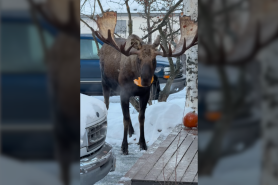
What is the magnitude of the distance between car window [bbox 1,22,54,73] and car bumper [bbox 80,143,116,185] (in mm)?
2118

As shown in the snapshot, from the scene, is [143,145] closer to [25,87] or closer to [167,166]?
[167,166]

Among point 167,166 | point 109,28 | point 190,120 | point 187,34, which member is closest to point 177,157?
point 167,166

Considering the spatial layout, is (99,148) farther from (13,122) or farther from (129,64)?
(13,122)

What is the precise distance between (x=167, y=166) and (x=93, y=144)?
82 cm

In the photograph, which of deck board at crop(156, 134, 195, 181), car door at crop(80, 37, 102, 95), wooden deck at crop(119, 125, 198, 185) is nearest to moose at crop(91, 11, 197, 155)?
deck board at crop(156, 134, 195, 181)

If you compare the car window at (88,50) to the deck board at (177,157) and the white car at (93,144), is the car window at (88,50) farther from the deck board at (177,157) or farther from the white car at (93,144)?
the white car at (93,144)

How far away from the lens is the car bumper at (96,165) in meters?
3.20

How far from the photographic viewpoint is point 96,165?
3416 mm

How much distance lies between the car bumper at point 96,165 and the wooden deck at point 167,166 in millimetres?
279

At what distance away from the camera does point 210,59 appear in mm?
1163

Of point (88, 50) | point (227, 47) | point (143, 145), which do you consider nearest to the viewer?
point (227, 47)

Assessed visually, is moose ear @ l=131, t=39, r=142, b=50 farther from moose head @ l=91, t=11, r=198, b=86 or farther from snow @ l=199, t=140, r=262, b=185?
snow @ l=199, t=140, r=262, b=185

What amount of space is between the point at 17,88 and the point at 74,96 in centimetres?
20

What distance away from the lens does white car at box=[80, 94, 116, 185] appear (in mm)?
3252
